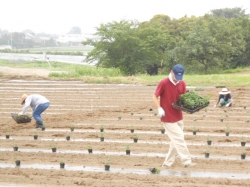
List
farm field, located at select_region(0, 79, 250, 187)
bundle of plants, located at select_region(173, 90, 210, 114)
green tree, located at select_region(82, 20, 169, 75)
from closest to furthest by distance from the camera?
farm field, located at select_region(0, 79, 250, 187) < bundle of plants, located at select_region(173, 90, 210, 114) < green tree, located at select_region(82, 20, 169, 75)

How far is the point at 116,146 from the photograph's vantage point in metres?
9.59

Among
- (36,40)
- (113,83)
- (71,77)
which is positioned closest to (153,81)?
(113,83)

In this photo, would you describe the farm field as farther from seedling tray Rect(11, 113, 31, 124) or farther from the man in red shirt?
the man in red shirt

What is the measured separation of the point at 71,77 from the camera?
25.9 meters

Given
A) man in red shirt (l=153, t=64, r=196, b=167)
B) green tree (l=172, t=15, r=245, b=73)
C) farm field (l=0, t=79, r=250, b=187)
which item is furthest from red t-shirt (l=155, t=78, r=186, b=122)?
green tree (l=172, t=15, r=245, b=73)

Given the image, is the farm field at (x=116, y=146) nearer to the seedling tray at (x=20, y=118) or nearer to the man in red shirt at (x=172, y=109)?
the seedling tray at (x=20, y=118)

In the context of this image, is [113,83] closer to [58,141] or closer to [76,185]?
[58,141]

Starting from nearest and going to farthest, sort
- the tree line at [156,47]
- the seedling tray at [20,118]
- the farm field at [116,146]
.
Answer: the farm field at [116,146] < the seedling tray at [20,118] < the tree line at [156,47]

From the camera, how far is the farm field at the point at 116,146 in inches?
284

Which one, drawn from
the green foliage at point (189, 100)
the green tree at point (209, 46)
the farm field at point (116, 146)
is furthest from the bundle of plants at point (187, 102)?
the green tree at point (209, 46)

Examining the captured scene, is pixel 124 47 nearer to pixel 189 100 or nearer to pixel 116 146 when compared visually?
pixel 116 146

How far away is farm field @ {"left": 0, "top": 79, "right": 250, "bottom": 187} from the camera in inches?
284

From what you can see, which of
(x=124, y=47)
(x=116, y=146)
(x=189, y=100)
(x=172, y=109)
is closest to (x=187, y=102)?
(x=189, y=100)

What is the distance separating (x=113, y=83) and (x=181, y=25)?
2053 cm
